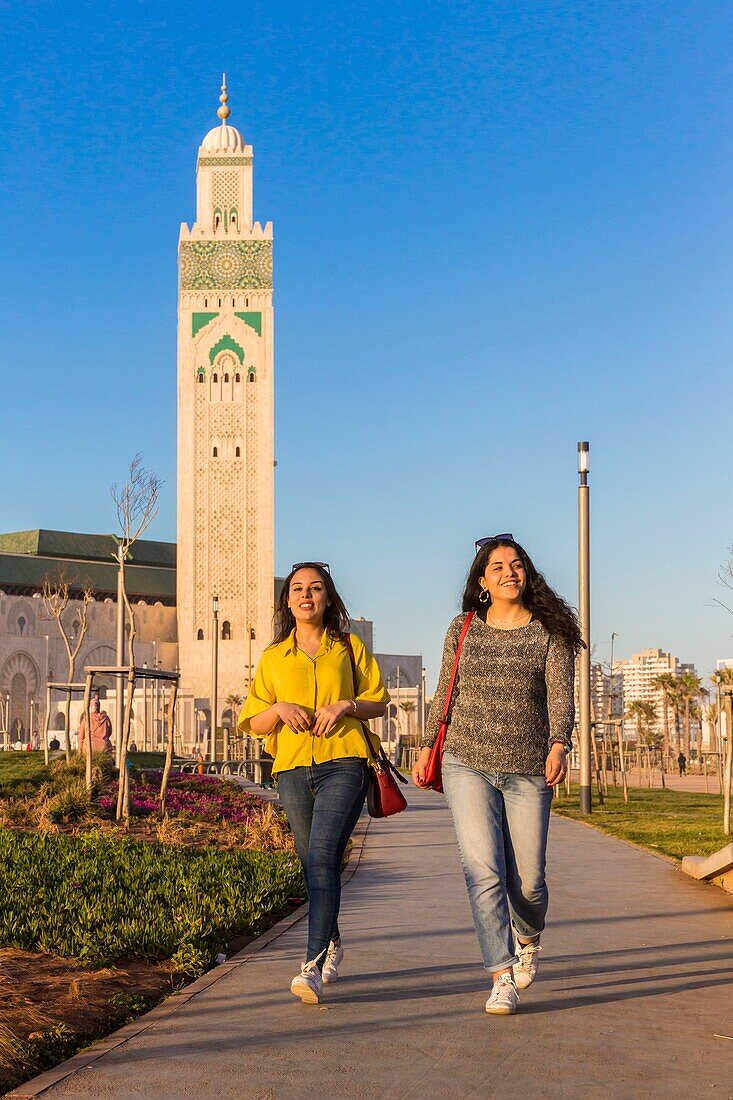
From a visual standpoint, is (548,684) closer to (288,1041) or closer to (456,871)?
(288,1041)

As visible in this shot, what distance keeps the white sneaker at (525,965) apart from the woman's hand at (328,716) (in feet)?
3.96

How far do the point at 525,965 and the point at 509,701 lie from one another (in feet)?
3.62

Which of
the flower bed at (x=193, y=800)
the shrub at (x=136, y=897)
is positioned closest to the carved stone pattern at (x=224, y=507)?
the flower bed at (x=193, y=800)

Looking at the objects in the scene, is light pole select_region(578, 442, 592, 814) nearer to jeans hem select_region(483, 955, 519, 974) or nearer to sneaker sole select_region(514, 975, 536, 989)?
sneaker sole select_region(514, 975, 536, 989)

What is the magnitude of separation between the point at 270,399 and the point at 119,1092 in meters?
88.4

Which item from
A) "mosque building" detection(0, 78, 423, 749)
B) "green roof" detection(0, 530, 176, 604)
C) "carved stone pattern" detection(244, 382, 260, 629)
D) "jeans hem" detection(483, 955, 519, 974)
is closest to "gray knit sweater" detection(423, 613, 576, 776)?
"jeans hem" detection(483, 955, 519, 974)

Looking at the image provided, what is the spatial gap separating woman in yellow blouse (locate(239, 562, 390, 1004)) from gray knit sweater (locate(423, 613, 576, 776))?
379 millimetres

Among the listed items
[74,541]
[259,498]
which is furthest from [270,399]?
[74,541]

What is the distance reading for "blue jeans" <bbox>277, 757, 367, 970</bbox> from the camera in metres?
5.77

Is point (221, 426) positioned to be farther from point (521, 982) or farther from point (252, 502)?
point (521, 982)

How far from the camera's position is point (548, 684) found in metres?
5.76

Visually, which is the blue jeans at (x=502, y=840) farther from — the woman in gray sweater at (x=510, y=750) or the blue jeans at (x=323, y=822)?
the blue jeans at (x=323, y=822)

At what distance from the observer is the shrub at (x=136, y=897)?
691cm

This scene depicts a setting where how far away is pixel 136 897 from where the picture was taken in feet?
27.2
